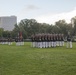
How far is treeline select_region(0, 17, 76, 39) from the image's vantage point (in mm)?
95375

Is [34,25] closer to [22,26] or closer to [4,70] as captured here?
[22,26]

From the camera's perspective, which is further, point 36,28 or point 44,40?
point 36,28

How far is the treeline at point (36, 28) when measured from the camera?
9538 cm

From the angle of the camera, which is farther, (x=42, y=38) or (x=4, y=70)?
(x=42, y=38)

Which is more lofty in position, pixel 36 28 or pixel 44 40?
pixel 36 28

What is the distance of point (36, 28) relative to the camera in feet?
368

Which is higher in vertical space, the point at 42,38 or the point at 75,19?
the point at 75,19

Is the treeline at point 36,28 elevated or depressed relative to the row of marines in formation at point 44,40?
elevated

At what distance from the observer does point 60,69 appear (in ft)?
34.3

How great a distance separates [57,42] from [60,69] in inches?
966

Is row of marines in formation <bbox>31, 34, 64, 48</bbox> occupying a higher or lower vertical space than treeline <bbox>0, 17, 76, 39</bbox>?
lower

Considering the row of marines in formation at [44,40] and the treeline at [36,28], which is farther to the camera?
the treeline at [36,28]

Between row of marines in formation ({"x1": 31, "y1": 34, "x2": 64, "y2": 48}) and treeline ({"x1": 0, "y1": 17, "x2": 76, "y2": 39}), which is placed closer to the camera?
row of marines in formation ({"x1": 31, "y1": 34, "x2": 64, "y2": 48})

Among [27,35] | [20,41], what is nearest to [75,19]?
[27,35]
